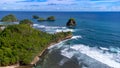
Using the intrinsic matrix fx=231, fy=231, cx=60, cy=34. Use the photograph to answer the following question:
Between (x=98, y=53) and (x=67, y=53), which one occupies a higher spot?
(x=98, y=53)

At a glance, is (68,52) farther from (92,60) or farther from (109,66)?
(109,66)

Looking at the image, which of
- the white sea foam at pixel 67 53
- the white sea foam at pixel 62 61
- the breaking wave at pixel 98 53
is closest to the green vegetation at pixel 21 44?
the white sea foam at pixel 67 53

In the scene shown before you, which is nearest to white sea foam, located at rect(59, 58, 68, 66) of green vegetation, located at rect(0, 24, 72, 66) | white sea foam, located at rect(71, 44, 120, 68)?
white sea foam, located at rect(71, 44, 120, 68)

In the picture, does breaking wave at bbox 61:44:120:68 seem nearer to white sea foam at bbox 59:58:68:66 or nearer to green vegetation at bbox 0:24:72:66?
white sea foam at bbox 59:58:68:66

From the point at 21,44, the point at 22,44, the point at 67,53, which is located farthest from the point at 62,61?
the point at 21,44

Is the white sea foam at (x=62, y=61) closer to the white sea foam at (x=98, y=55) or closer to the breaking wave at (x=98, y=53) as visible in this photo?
the breaking wave at (x=98, y=53)

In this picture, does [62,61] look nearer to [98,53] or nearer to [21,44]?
[98,53]

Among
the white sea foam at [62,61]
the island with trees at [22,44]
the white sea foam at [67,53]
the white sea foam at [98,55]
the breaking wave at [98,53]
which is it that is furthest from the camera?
the white sea foam at [67,53]

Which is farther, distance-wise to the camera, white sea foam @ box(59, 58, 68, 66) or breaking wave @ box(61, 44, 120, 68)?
white sea foam @ box(59, 58, 68, 66)
